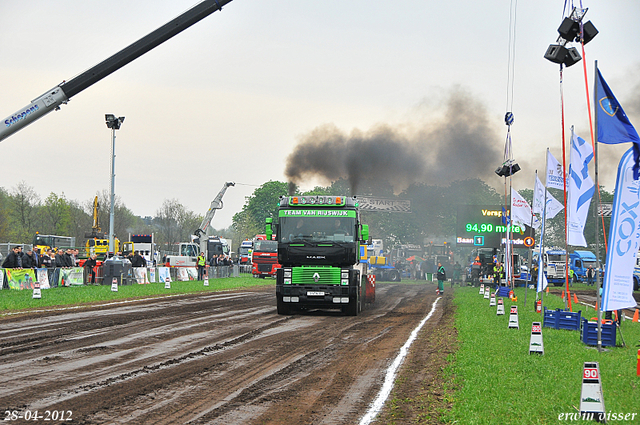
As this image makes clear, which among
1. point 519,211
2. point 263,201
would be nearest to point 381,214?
point 263,201

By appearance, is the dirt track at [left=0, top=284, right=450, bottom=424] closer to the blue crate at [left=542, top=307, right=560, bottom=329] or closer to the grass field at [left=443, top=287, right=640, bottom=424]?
the grass field at [left=443, top=287, right=640, bottom=424]

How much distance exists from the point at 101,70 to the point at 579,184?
15836mm

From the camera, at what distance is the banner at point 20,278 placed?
24.3 m

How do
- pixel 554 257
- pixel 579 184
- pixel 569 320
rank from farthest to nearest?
pixel 554 257, pixel 579 184, pixel 569 320

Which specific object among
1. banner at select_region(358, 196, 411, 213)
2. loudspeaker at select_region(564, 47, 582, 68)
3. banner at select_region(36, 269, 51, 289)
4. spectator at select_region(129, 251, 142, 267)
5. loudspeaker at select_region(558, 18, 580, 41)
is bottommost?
banner at select_region(36, 269, 51, 289)

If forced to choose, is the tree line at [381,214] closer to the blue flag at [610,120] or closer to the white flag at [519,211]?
the white flag at [519,211]

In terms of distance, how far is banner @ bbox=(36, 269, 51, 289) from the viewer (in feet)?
84.2

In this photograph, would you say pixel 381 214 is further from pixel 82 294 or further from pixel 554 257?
pixel 82 294

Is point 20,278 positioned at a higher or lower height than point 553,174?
lower

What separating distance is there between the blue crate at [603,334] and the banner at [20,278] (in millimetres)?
21414

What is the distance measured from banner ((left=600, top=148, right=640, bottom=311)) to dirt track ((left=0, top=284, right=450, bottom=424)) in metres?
4.51

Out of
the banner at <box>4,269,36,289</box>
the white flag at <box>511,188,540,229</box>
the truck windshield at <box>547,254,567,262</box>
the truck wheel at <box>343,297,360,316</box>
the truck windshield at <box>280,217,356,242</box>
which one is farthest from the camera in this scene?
the truck windshield at <box>547,254,567,262</box>

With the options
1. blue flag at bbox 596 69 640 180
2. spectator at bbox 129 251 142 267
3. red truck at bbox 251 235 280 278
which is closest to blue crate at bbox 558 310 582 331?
blue flag at bbox 596 69 640 180

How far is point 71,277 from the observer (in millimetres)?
28406
